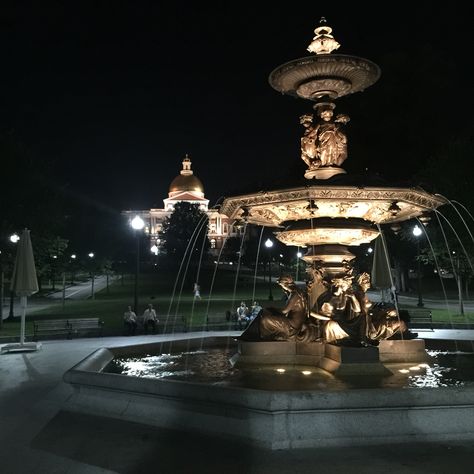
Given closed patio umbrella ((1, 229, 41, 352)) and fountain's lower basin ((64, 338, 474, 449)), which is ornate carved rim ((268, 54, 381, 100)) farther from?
closed patio umbrella ((1, 229, 41, 352))

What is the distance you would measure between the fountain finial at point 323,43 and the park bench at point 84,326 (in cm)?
1329

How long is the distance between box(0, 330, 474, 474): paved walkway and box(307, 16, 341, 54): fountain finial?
7.10m

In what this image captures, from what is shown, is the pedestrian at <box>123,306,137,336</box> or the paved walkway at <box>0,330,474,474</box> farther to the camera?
the pedestrian at <box>123,306,137,336</box>

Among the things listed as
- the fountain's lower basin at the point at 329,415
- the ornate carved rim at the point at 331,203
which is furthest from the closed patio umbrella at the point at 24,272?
the fountain's lower basin at the point at 329,415

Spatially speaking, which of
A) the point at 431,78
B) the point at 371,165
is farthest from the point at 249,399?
the point at 431,78

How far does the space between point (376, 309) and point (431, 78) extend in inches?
1125

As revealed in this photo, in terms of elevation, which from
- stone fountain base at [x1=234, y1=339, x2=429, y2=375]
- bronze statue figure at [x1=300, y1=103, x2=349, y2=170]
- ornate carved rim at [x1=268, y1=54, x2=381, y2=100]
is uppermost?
ornate carved rim at [x1=268, y1=54, x2=381, y2=100]

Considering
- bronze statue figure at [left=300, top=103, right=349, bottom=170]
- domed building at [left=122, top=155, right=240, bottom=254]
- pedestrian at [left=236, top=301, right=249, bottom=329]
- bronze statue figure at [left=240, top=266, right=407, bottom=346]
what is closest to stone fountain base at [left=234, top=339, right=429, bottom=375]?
bronze statue figure at [left=240, top=266, right=407, bottom=346]

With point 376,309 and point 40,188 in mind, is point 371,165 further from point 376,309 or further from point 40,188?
point 376,309

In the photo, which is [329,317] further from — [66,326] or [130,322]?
[66,326]

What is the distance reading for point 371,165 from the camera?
3444 cm

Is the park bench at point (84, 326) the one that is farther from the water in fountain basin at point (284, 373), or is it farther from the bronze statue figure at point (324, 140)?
the bronze statue figure at point (324, 140)

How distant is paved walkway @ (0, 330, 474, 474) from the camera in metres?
5.59

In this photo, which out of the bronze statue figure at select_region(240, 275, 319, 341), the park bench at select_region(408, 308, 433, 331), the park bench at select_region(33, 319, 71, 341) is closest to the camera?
the bronze statue figure at select_region(240, 275, 319, 341)
